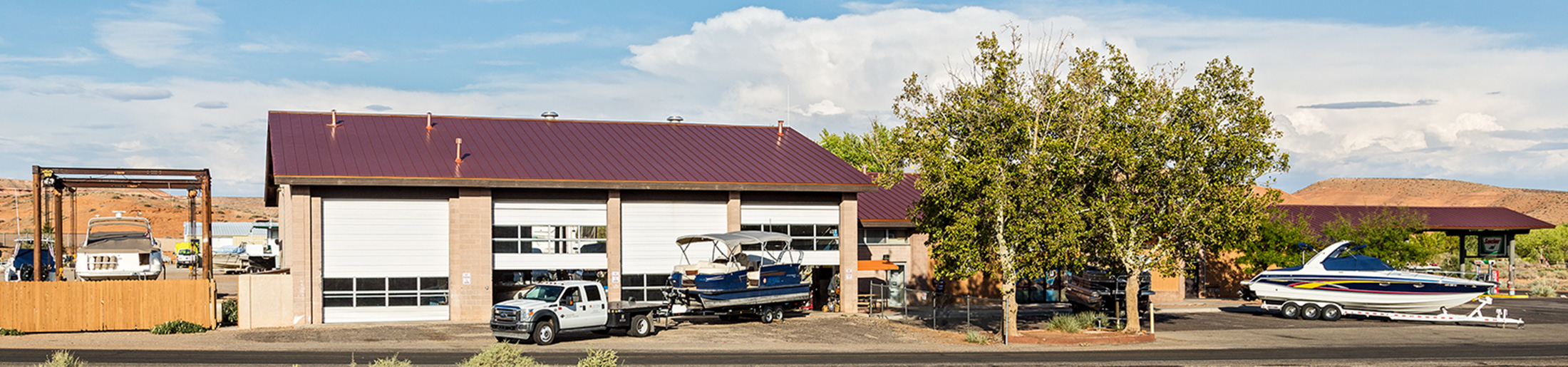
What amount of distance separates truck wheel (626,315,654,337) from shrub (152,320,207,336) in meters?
12.5

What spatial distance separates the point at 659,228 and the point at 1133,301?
16.1m

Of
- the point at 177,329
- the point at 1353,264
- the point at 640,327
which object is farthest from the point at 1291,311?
the point at 177,329

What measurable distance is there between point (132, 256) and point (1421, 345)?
3877cm

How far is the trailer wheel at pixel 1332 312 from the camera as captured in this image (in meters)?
37.2

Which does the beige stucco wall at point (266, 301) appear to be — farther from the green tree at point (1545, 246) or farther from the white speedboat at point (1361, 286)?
the green tree at point (1545, 246)

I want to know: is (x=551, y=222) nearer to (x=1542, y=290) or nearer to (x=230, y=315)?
(x=230, y=315)

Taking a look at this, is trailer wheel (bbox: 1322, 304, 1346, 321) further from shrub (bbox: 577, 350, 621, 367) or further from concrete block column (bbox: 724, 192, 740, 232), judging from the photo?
shrub (bbox: 577, 350, 621, 367)

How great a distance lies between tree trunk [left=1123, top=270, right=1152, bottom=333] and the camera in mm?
29984

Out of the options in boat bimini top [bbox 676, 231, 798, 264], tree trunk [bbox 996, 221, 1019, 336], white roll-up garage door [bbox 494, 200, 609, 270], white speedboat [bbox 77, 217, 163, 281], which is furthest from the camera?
white roll-up garage door [bbox 494, 200, 609, 270]

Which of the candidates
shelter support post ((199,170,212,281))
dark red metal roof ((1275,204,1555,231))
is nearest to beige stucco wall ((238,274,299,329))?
shelter support post ((199,170,212,281))

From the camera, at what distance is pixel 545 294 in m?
28.2

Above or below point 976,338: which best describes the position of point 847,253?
above

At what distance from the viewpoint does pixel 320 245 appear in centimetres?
3362

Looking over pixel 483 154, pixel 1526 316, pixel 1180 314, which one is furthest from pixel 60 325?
pixel 1526 316
